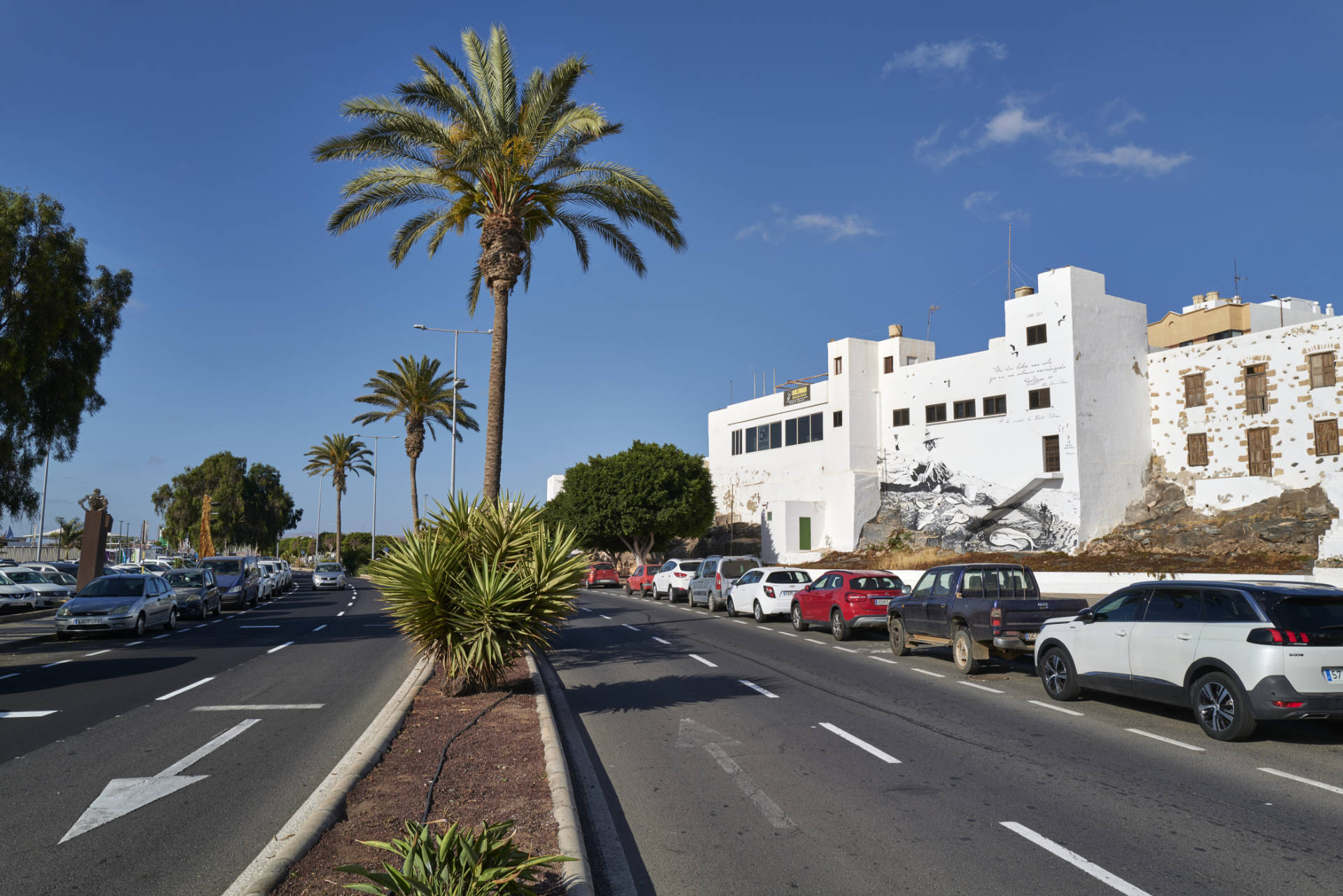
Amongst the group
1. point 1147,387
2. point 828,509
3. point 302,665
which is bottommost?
point 302,665

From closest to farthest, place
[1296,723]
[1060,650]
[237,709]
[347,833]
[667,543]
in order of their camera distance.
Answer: [347,833] < [1296,723] < [237,709] < [1060,650] < [667,543]

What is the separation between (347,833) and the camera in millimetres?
5895

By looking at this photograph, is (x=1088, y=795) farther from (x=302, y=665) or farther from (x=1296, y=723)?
(x=302, y=665)

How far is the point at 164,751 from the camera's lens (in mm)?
9016

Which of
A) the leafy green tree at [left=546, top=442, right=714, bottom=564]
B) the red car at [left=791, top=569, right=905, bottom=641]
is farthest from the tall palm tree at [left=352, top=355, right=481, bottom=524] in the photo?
the red car at [left=791, top=569, right=905, bottom=641]

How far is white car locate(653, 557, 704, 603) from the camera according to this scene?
3578 cm

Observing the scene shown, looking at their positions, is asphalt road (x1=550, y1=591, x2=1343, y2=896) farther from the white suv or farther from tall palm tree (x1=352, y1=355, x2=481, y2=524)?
tall palm tree (x1=352, y1=355, x2=481, y2=524)

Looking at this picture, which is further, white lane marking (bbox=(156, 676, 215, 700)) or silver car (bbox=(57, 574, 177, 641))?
silver car (bbox=(57, 574, 177, 641))

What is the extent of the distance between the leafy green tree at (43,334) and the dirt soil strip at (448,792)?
755 inches

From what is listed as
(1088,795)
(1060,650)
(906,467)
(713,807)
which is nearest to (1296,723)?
(1060,650)

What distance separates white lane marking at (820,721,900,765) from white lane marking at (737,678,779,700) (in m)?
2.03

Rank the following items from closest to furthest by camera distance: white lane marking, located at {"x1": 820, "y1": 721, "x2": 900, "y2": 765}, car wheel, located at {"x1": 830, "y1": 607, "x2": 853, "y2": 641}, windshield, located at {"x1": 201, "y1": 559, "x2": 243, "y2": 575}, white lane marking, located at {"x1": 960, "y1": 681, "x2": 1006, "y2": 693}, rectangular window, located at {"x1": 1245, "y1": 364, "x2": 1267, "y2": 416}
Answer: white lane marking, located at {"x1": 820, "y1": 721, "x2": 900, "y2": 765}, white lane marking, located at {"x1": 960, "y1": 681, "x2": 1006, "y2": 693}, car wheel, located at {"x1": 830, "y1": 607, "x2": 853, "y2": 641}, windshield, located at {"x1": 201, "y1": 559, "x2": 243, "y2": 575}, rectangular window, located at {"x1": 1245, "y1": 364, "x2": 1267, "y2": 416}

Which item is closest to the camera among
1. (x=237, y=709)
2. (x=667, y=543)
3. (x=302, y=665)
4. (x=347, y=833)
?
(x=347, y=833)

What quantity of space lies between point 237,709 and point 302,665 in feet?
16.2
